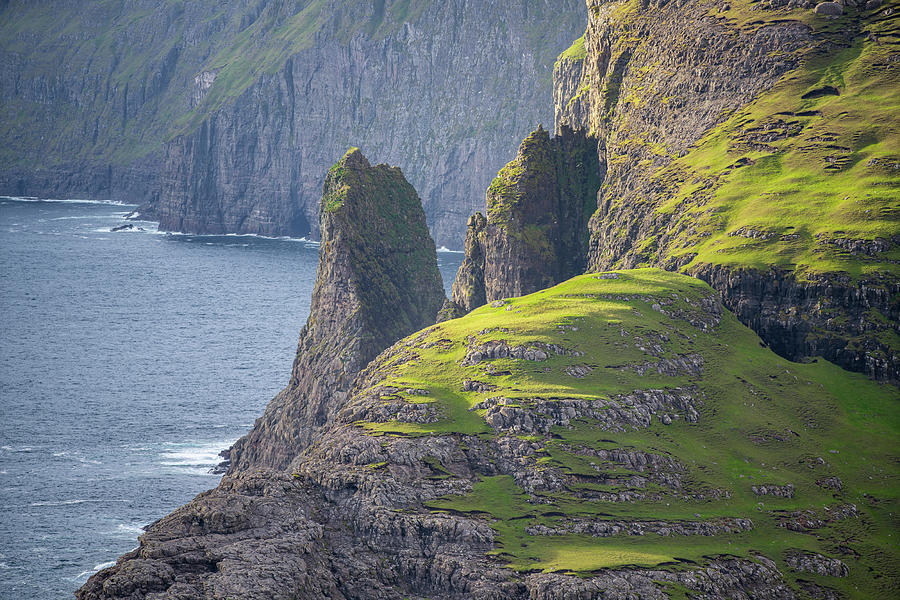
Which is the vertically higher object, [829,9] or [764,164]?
[829,9]

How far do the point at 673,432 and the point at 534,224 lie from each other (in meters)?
78.4

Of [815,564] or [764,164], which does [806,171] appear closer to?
[764,164]

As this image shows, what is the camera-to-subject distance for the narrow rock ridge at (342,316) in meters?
176

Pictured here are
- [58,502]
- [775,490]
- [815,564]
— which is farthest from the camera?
[58,502]

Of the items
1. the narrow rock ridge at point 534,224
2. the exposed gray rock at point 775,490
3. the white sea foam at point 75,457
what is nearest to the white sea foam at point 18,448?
the white sea foam at point 75,457

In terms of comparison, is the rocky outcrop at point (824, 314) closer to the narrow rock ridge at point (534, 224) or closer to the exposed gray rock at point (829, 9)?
the narrow rock ridge at point (534, 224)

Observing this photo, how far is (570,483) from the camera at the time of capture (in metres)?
102

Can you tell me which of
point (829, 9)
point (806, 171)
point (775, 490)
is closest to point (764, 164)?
point (806, 171)

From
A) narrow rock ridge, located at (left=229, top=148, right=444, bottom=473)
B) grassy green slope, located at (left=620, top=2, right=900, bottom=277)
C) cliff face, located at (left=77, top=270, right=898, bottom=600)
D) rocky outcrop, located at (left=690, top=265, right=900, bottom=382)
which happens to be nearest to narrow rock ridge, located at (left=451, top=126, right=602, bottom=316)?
narrow rock ridge, located at (left=229, top=148, right=444, bottom=473)

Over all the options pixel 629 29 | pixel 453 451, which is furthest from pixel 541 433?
pixel 629 29

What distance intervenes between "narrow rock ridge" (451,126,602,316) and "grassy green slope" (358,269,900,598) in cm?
3687

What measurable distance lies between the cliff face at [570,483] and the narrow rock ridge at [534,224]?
4780 centimetres

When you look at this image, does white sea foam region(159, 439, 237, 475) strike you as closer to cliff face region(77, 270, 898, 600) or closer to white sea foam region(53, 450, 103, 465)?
white sea foam region(53, 450, 103, 465)

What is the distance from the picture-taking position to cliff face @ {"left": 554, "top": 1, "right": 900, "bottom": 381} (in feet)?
440
